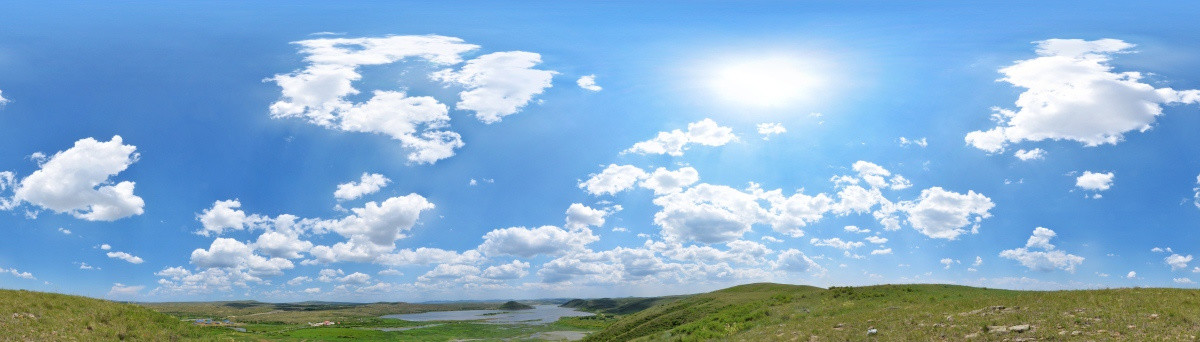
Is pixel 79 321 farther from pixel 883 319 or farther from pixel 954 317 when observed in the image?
pixel 954 317

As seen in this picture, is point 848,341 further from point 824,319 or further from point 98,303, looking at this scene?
point 98,303

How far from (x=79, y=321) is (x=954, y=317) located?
160 feet

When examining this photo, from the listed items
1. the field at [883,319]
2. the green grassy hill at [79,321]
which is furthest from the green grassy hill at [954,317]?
the green grassy hill at [79,321]

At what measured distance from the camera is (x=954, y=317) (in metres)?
33.1

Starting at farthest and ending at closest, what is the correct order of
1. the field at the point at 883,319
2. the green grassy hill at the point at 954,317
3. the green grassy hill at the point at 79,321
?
the green grassy hill at the point at 79,321 → the field at the point at 883,319 → the green grassy hill at the point at 954,317

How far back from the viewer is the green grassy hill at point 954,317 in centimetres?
2748

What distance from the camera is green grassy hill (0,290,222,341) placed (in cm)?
3203

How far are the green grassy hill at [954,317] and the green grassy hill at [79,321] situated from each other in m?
32.3

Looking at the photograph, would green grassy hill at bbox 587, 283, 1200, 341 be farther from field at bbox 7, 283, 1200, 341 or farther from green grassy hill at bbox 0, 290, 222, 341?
green grassy hill at bbox 0, 290, 222, 341

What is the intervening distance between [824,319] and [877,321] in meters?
4.84

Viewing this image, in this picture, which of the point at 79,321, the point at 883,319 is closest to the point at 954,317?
the point at 883,319

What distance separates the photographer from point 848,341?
3186cm

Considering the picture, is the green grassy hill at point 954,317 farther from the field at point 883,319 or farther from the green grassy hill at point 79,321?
the green grassy hill at point 79,321

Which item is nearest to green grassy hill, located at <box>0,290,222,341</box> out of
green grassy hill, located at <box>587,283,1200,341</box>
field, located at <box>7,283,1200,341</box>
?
field, located at <box>7,283,1200,341</box>
